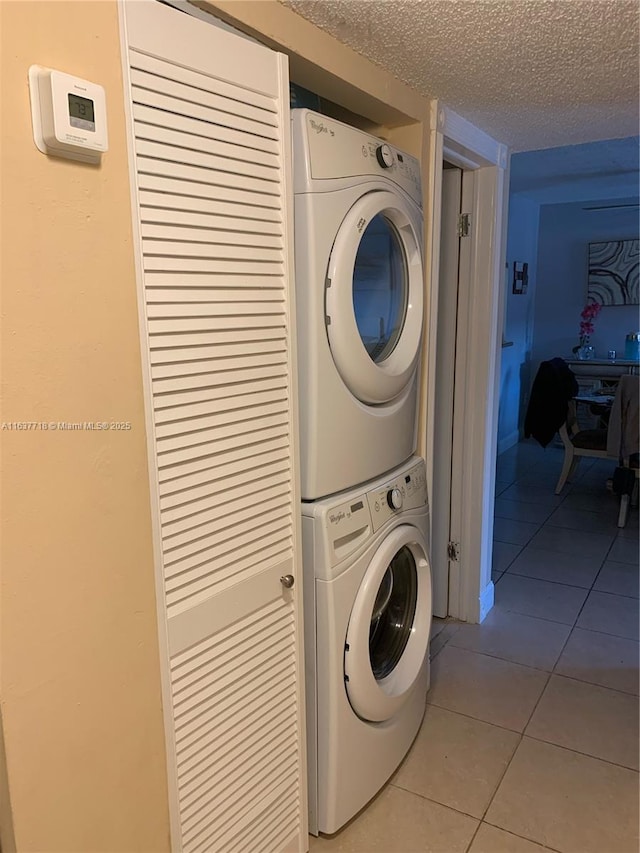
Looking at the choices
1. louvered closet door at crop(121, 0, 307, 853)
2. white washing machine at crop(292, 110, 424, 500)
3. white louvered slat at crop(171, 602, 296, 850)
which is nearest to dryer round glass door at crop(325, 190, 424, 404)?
white washing machine at crop(292, 110, 424, 500)

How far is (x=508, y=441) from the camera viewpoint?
5762 millimetres

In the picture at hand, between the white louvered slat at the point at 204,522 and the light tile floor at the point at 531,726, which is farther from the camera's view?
the light tile floor at the point at 531,726

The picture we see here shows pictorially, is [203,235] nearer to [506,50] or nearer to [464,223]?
[506,50]

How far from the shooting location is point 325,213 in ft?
4.57

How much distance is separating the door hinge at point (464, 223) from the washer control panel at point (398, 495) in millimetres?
1109

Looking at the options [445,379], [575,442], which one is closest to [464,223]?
[445,379]

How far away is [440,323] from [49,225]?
1.97m

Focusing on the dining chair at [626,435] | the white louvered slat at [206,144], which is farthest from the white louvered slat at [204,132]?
the dining chair at [626,435]

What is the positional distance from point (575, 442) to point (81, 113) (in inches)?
159

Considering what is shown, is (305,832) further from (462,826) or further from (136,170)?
(136,170)

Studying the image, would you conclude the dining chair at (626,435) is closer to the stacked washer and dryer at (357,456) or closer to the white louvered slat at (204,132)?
the stacked washer and dryer at (357,456)

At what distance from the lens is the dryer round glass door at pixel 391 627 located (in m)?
1.59

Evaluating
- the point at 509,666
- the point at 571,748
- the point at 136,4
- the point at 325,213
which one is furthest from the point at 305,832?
the point at 136,4

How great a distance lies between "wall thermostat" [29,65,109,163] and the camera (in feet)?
2.85
